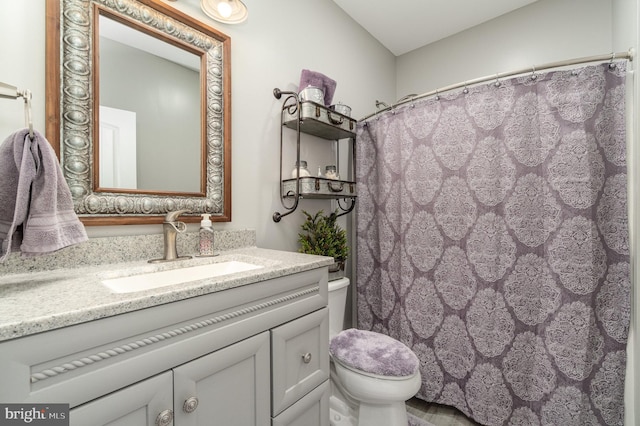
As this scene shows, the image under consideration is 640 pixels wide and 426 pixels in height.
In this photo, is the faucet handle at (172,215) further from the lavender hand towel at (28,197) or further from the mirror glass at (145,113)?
the lavender hand towel at (28,197)

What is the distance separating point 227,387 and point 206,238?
2.03 ft

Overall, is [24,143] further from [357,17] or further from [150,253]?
[357,17]

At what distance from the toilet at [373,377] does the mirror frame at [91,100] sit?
926 mm

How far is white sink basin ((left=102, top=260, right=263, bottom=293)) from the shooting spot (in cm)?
89

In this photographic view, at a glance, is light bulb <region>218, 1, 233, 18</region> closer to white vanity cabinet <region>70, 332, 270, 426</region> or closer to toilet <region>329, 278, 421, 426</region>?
white vanity cabinet <region>70, 332, 270, 426</region>

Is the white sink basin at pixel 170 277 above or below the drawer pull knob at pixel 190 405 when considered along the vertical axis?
above

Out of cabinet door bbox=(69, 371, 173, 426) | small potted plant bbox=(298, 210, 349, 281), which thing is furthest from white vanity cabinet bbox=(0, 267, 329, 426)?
small potted plant bbox=(298, 210, 349, 281)

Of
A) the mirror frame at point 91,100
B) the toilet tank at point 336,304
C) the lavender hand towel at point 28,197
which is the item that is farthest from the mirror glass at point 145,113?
the toilet tank at point 336,304

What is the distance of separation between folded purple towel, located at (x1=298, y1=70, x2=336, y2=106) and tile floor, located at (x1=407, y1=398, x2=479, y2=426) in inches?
77.0

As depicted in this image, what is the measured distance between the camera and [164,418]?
63 cm

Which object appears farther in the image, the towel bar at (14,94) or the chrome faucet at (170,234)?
Answer: the chrome faucet at (170,234)

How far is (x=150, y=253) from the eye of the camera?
3.56 ft

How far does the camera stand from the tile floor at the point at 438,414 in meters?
1.54

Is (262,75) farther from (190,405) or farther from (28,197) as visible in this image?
(190,405)
